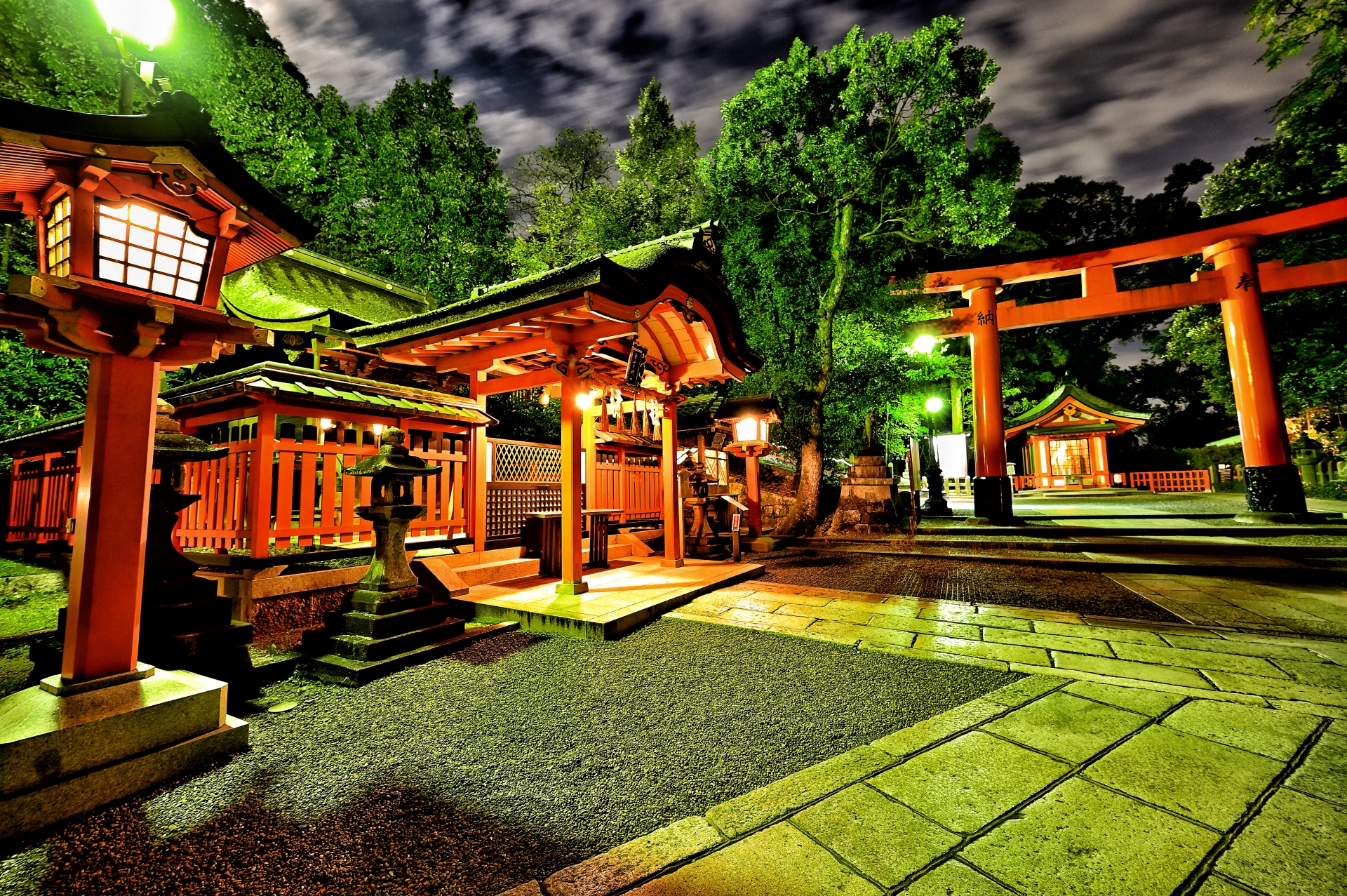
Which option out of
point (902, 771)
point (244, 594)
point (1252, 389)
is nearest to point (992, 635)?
point (902, 771)

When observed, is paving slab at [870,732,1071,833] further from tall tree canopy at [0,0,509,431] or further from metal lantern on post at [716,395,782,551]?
tall tree canopy at [0,0,509,431]

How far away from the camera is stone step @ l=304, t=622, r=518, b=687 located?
13.4 ft

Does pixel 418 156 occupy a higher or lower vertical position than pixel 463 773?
higher

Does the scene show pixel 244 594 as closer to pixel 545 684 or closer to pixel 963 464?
pixel 545 684

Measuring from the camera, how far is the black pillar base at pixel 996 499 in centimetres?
1120

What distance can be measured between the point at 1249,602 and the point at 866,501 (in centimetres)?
718

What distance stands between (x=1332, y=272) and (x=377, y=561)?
1998 centimetres

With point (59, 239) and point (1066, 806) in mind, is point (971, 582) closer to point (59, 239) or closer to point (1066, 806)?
point (1066, 806)

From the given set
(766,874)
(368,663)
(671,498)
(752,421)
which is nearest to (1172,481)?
(752,421)

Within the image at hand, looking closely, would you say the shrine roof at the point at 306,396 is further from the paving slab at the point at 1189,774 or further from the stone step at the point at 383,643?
the paving slab at the point at 1189,774

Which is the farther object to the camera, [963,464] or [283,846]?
[963,464]

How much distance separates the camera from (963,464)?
20.2m

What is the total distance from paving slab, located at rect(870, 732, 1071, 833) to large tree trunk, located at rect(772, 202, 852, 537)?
32.5 feet

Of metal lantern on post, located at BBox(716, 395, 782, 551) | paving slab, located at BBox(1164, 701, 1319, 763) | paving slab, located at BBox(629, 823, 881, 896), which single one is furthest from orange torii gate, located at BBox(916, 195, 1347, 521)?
paving slab, located at BBox(629, 823, 881, 896)
